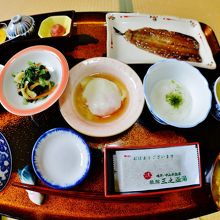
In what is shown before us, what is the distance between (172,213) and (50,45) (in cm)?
121

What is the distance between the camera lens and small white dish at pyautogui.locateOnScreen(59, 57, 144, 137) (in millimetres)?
1523

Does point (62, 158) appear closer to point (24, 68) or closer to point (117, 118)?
point (117, 118)

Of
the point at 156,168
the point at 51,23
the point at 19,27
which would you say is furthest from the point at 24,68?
the point at 156,168

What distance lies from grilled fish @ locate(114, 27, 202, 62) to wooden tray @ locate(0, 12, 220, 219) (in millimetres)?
144

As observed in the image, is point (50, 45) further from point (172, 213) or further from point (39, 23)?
point (172, 213)

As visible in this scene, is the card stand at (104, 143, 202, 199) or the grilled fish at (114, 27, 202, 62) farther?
the grilled fish at (114, 27, 202, 62)

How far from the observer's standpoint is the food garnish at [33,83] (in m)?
1.57

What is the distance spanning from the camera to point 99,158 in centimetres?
151

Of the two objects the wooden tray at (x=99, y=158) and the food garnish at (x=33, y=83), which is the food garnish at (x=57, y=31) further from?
the food garnish at (x=33, y=83)

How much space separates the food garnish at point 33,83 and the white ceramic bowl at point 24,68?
29 millimetres

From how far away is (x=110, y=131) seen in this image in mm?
1521

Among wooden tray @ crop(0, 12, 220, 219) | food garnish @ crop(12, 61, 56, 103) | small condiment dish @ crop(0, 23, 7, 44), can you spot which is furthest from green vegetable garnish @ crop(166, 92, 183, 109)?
small condiment dish @ crop(0, 23, 7, 44)

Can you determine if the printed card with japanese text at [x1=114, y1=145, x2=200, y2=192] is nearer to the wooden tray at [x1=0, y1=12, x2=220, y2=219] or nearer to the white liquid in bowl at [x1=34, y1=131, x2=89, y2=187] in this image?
the wooden tray at [x1=0, y1=12, x2=220, y2=219]

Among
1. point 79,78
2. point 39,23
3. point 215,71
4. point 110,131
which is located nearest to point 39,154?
point 110,131
